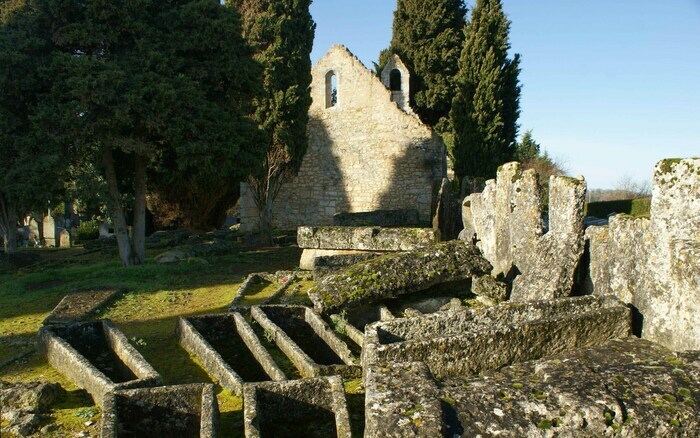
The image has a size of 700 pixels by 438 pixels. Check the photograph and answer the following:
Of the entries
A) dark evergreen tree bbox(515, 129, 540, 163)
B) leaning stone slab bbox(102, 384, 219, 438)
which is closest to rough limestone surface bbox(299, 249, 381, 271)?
leaning stone slab bbox(102, 384, 219, 438)

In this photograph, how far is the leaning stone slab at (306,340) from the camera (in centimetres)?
581

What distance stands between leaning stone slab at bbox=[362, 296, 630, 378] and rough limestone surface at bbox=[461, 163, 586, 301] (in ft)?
3.14

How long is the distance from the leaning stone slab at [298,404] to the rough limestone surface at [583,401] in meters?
1.23

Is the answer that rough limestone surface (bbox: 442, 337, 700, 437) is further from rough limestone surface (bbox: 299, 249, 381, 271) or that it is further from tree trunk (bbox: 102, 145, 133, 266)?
tree trunk (bbox: 102, 145, 133, 266)

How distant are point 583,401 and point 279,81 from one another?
15865mm

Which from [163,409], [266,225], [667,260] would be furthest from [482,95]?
[163,409]

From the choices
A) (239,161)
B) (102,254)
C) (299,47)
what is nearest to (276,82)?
(299,47)

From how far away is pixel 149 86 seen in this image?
1279 centimetres

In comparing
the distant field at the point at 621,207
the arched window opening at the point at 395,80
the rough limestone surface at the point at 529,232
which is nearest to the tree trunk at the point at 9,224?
the rough limestone surface at the point at 529,232

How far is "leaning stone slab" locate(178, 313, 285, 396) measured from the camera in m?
5.67

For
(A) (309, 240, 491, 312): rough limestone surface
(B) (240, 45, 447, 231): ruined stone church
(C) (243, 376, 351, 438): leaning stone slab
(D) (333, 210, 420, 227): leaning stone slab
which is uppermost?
A: (B) (240, 45, 447, 231): ruined stone church

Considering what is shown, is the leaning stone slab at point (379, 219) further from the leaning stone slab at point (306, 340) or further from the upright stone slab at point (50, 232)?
the upright stone slab at point (50, 232)

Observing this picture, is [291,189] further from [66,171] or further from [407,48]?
[66,171]

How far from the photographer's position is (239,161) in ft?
48.7
